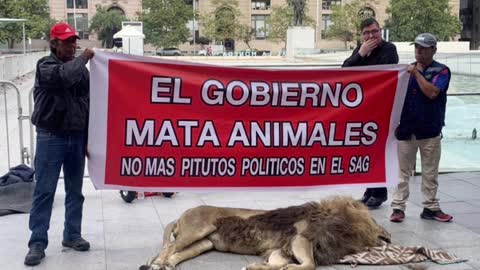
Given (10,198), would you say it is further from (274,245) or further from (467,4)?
(467,4)

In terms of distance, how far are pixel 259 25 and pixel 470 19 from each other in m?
28.4

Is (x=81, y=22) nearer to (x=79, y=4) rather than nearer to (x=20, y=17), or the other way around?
(x=79, y=4)

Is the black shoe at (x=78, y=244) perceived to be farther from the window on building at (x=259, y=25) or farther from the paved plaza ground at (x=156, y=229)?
the window on building at (x=259, y=25)

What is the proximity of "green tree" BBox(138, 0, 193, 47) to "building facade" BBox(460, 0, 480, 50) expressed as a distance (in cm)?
3697

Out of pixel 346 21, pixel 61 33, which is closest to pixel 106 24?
pixel 346 21

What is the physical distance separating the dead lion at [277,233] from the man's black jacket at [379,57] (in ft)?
6.07

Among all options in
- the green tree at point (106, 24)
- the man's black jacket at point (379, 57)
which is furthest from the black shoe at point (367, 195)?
the green tree at point (106, 24)

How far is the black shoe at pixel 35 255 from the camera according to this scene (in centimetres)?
528

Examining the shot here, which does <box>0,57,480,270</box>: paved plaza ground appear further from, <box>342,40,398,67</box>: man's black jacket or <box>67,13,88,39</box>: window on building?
<box>67,13,88,39</box>: window on building

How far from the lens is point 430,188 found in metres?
6.58

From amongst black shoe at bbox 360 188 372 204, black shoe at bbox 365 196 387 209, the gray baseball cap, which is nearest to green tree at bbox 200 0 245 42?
black shoe at bbox 360 188 372 204

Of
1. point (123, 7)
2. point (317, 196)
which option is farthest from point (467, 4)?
point (317, 196)

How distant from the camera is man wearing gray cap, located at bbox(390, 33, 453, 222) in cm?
623

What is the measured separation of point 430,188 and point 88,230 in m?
3.49
